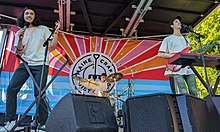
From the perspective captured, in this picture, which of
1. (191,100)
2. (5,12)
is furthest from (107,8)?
(191,100)

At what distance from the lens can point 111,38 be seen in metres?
4.63

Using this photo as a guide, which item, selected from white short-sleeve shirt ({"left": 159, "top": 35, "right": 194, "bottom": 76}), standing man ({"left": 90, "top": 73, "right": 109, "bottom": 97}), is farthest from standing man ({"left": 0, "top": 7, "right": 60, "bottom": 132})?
standing man ({"left": 90, "top": 73, "right": 109, "bottom": 97})

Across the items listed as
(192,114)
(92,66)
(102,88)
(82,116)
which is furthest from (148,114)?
(102,88)

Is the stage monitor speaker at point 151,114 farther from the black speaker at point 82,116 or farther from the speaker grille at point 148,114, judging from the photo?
the black speaker at point 82,116

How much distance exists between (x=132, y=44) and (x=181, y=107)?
11.0ft

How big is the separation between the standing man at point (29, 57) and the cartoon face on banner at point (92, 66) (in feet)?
6.04

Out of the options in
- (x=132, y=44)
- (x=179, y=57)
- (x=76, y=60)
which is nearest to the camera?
(x=179, y=57)

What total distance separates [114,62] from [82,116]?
3108mm

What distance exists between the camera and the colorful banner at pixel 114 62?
4.25m

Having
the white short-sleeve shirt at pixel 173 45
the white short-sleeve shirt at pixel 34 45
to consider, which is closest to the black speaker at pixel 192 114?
the white short-sleeve shirt at pixel 173 45

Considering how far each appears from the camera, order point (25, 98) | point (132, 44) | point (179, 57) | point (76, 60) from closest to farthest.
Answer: point (179, 57), point (25, 98), point (76, 60), point (132, 44)

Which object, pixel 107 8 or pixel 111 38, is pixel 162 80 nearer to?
pixel 111 38

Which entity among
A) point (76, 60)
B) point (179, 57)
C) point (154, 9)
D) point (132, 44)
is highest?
point (154, 9)

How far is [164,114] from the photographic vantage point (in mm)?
1303
